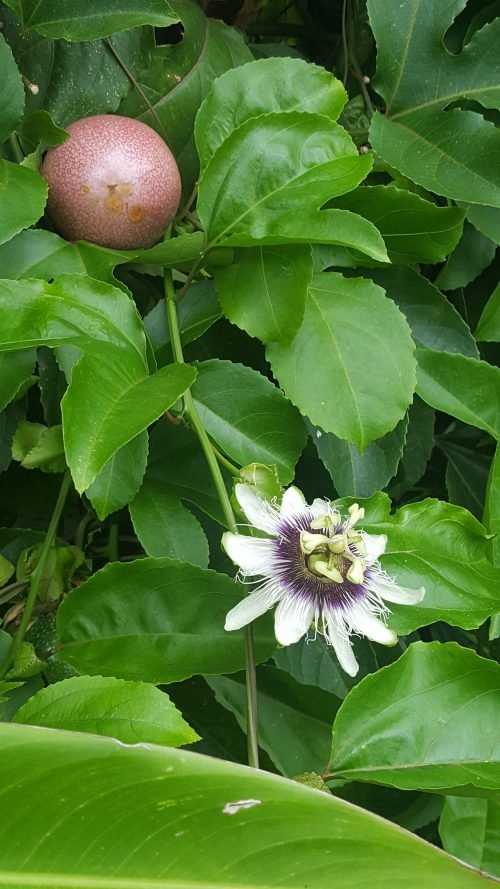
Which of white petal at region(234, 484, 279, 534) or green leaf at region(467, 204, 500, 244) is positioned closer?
white petal at region(234, 484, 279, 534)

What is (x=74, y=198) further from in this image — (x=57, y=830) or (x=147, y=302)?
(x=57, y=830)

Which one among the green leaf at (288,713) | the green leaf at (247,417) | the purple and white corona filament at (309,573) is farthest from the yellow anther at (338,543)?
the green leaf at (288,713)

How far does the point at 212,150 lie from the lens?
694 millimetres

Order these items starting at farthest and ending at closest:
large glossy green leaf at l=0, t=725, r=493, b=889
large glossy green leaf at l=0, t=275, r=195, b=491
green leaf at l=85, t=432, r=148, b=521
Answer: green leaf at l=85, t=432, r=148, b=521 < large glossy green leaf at l=0, t=275, r=195, b=491 < large glossy green leaf at l=0, t=725, r=493, b=889

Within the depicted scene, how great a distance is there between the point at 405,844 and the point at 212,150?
505 millimetres

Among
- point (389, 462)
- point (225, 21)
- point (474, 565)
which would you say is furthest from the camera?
point (225, 21)

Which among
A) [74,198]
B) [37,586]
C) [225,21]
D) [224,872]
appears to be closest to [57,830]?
[224,872]

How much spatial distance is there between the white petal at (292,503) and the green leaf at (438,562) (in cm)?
6

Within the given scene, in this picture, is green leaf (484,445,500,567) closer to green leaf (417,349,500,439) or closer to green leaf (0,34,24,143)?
green leaf (417,349,500,439)

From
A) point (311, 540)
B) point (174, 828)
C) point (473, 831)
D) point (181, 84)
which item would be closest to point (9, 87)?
point (181, 84)

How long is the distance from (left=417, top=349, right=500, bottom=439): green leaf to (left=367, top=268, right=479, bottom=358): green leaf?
0.04 m

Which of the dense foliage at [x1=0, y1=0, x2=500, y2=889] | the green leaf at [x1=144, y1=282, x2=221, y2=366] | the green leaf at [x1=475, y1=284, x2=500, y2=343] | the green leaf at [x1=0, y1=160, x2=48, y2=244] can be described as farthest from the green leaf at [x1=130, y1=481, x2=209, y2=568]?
the green leaf at [x1=475, y1=284, x2=500, y2=343]

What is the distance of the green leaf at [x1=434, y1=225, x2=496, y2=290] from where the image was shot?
2.71ft

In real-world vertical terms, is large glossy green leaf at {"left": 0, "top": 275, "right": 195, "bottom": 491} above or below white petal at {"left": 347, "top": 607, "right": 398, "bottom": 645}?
above
